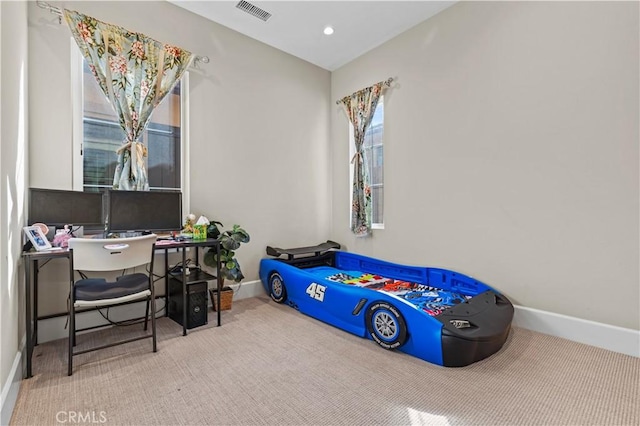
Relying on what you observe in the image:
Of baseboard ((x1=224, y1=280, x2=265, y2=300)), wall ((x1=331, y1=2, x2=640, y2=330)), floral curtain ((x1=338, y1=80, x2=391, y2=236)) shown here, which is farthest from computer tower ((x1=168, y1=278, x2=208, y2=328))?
wall ((x1=331, y1=2, x2=640, y2=330))

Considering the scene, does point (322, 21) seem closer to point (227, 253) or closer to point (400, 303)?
point (227, 253)

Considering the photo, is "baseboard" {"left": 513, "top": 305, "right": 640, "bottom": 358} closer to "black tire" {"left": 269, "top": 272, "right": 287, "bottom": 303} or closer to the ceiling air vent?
"black tire" {"left": 269, "top": 272, "right": 287, "bottom": 303}

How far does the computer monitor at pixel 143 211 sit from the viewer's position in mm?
2410

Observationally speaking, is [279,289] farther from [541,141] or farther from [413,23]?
[413,23]

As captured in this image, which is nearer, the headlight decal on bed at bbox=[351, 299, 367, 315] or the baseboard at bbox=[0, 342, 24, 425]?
the baseboard at bbox=[0, 342, 24, 425]

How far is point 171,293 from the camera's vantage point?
2762mm

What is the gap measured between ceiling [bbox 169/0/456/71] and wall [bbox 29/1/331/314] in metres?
0.17

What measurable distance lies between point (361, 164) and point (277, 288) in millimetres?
1810

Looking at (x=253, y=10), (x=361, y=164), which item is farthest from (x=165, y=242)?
Result: (x=253, y=10)

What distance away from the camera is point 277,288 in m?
3.24

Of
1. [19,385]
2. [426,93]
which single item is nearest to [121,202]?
[19,385]

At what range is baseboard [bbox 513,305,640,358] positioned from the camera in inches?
81.4

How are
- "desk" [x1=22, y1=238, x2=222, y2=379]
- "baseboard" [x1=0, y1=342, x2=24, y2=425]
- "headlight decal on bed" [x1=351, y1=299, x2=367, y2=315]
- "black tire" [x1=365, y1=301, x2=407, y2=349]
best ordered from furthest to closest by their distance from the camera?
1. "headlight decal on bed" [x1=351, y1=299, x2=367, y2=315]
2. "black tire" [x1=365, y1=301, x2=407, y2=349]
3. "desk" [x1=22, y1=238, x2=222, y2=379]
4. "baseboard" [x1=0, y1=342, x2=24, y2=425]

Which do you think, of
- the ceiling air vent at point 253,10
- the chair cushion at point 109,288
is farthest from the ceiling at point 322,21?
the chair cushion at point 109,288
